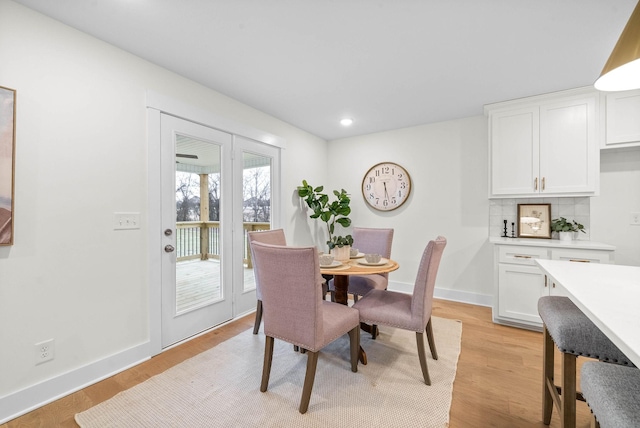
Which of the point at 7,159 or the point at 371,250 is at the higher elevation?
the point at 7,159

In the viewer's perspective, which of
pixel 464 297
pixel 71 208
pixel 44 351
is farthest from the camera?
pixel 464 297

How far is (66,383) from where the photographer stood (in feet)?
5.83

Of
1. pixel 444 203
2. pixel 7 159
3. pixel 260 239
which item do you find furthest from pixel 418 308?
pixel 7 159

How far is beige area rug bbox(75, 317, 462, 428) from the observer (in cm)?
155

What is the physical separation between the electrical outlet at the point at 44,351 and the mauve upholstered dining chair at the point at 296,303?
4.41 ft

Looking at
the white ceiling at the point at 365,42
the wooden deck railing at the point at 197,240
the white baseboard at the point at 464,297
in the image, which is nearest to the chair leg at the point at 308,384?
the wooden deck railing at the point at 197,240

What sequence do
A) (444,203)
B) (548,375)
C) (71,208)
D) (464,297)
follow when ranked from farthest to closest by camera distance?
(444,203) < (464,297) < (71,208) < (548,375)

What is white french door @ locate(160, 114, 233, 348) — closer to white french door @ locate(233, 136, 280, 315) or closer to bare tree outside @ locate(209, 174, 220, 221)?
bare tree outside @ locate(209, 174, 220, 221)

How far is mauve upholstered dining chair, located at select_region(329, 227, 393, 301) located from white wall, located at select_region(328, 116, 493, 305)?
108cm

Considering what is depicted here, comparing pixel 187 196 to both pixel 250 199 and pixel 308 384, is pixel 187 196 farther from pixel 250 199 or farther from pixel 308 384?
pixel 308 384

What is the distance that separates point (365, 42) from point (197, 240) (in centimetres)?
223

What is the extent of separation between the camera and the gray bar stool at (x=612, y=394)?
0.73 meters

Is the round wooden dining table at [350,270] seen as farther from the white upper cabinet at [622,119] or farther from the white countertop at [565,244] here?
the white upper cabinet at [622,119]

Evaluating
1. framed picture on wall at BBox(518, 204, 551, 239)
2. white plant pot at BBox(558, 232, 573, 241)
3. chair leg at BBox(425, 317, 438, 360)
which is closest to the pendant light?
chair leg at BBox(425, 317, 438, 360)
